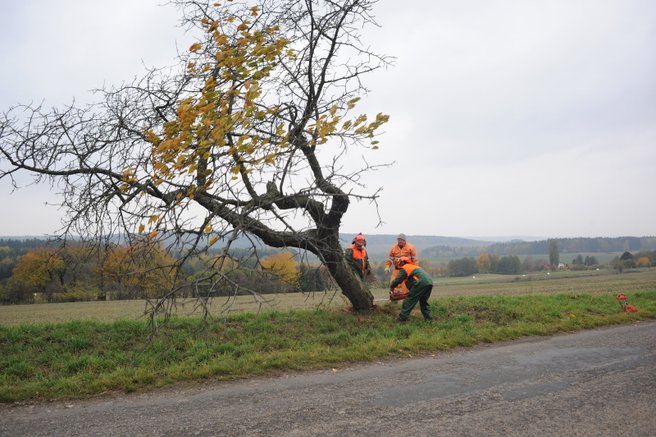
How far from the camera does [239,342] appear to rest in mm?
8336

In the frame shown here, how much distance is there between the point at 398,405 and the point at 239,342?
4087 mm

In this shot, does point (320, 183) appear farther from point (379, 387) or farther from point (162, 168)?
point (379, 387)

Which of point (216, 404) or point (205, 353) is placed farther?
point (205, 353)

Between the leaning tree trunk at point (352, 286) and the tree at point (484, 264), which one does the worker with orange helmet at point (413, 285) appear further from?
the tree at point (484, 264)

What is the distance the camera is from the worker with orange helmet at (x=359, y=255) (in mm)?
11062

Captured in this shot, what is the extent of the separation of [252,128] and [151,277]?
297 cm

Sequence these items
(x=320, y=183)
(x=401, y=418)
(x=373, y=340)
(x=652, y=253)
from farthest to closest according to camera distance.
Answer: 1. (x=652, y=253)
2. (x=373, y=340)
3. (x=320, y=183)
4. (x=401, y=418)

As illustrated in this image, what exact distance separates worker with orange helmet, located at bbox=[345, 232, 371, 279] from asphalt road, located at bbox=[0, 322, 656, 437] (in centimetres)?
407

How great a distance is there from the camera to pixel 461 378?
6.08 metres

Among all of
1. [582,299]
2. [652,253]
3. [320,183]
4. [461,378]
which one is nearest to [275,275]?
[320,183]

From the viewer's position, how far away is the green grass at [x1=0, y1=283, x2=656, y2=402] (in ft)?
21.1

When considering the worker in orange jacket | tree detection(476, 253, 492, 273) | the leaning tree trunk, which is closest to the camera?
the leaning tree trunk

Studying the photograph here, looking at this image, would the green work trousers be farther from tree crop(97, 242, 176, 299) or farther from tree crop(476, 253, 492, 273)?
tree crop(476, 253, 492, 273)

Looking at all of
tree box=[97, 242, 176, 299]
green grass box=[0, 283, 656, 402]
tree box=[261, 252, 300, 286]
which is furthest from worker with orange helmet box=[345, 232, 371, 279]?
tree box=[97, 242, 176, 299]
